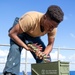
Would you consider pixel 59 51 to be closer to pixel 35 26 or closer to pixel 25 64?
pixel 25 64

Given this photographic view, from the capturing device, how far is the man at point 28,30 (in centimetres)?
307

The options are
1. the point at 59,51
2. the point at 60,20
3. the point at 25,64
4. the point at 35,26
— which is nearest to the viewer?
the point at 60,20

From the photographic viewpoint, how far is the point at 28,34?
3.38 m

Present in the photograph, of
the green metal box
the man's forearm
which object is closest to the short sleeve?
the man's forearm

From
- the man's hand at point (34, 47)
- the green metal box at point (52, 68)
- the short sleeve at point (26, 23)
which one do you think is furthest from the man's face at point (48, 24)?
the green metal box at point (52, 68)

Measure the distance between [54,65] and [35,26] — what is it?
2.22 ft

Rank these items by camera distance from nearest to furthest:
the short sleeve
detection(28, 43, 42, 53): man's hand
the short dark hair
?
the short dark hair, the short sleeve, detection(28, 43, 42, 53): man's hand

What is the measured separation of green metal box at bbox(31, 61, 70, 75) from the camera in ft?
8.91

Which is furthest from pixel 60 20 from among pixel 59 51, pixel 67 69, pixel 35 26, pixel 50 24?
pixel 59 51

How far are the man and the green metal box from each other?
275 millimetres

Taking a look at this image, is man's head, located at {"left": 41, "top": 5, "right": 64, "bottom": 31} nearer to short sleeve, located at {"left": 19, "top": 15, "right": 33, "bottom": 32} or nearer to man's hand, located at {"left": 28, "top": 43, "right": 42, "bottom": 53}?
short sleeve, located at {"left": 19, "top": 15, "right": 33, "bottom": 32}

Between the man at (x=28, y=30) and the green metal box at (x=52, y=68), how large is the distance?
275 mm

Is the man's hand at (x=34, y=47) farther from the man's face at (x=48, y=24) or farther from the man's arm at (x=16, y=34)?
the man's face at (x=48, y=24)

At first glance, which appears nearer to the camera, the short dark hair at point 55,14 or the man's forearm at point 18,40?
the short dark hair at point 55,14
